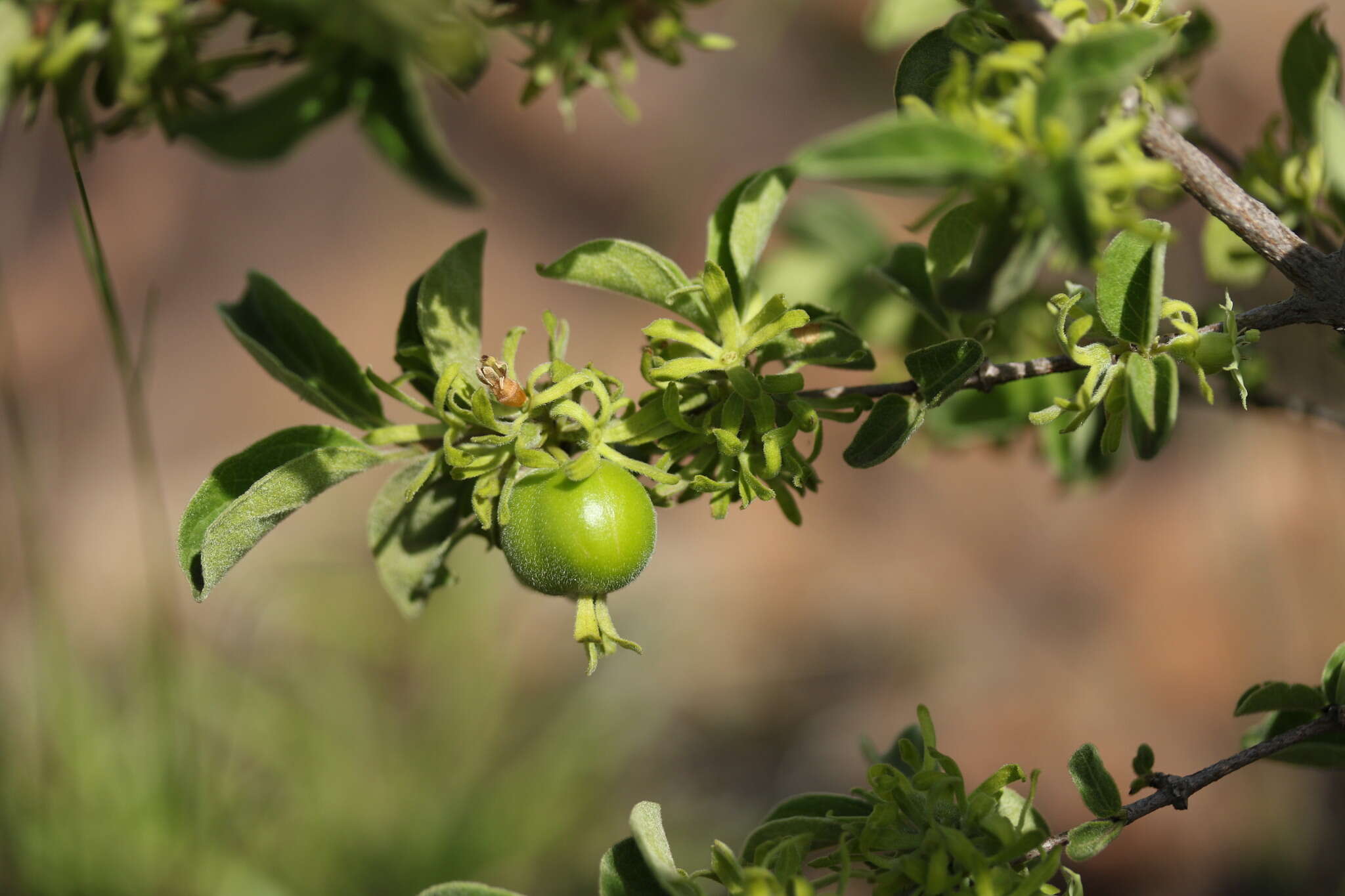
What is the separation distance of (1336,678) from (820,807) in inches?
14.5

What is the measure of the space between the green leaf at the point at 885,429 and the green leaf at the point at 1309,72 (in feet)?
1.69

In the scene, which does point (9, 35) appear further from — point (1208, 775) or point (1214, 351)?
point (1208, 775)

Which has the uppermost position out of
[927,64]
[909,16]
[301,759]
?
[909,16]

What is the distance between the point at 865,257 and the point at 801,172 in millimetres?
1022

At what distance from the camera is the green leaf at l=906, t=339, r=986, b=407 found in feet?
2.03

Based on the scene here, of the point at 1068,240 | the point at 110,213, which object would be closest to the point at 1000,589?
the point at 1068,240

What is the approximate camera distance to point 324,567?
3031 mm

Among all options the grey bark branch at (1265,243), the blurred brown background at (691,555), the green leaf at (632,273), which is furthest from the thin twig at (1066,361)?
the blurred brown background at (691,555)

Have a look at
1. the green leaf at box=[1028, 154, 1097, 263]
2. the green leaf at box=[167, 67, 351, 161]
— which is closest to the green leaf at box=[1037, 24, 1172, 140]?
the green leaf at box=[1028, 154, 1097, 263]

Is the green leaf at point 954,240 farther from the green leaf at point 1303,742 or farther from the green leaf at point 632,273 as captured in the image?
the green leaf at point 1303,742

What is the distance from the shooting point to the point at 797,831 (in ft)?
2.17

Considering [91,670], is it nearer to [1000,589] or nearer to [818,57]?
[1000,589]

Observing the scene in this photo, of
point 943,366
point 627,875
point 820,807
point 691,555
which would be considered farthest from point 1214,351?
point 691,555

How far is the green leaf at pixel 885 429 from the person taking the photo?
644 millimetres
